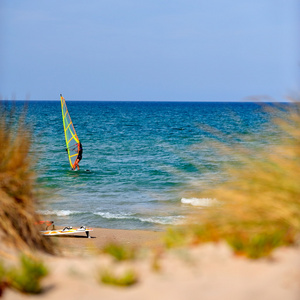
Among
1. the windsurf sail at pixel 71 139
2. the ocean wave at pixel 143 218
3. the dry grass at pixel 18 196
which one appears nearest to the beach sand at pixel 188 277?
the dry grass at pixel 18 196

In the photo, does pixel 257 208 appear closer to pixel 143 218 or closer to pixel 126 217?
pixel 143 218

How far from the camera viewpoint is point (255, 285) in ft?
9.21

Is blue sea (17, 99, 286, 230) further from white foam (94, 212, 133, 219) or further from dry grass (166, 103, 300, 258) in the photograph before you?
dry grass (166, 103, 300, 258)

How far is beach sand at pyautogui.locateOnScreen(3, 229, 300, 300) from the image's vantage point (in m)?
2.77

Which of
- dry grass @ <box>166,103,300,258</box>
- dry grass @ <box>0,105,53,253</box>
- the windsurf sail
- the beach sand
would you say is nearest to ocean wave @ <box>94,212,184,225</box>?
dry grass @ <box>0,105,53,253</box>

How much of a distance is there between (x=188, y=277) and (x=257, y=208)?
2.46 feet

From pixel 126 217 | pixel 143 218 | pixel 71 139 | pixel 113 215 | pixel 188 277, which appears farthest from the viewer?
pixel 71 139

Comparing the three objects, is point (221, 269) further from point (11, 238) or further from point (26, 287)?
point (11, 238)

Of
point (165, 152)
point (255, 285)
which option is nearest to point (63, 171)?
point (165, 152)

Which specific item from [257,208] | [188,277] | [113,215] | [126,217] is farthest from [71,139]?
[188,277]

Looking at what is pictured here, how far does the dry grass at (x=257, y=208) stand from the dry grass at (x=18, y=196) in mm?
1140

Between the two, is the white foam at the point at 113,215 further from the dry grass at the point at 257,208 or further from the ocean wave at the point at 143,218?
the dry grass at the point at 257,208

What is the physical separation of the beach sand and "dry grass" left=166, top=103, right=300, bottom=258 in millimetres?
106

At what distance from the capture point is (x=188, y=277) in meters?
2.95
